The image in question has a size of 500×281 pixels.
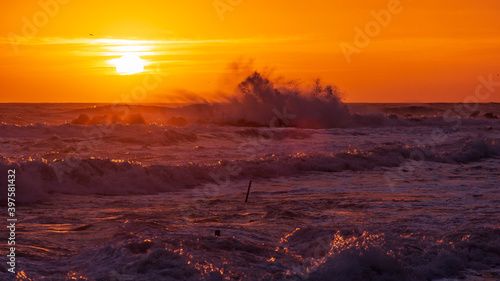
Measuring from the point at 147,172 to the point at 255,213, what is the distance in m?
5.22

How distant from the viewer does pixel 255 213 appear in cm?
927

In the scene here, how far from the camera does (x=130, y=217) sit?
888 cm

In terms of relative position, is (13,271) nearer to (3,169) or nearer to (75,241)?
(75,241)

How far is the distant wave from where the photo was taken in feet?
39.8

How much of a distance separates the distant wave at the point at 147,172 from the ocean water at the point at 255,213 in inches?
1.6

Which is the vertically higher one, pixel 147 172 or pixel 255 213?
pixel 147 172

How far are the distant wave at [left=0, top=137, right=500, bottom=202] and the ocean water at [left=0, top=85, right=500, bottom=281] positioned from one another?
4 cm

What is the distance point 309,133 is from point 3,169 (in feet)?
70.2

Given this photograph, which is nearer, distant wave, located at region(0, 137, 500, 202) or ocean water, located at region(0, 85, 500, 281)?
ocean water, located at region(0, 85, 500, 281)

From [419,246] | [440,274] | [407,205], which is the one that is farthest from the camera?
[407,205]

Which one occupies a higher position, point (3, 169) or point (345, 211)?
point (3, 169)

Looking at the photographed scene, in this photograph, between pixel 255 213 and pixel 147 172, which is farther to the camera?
pixel 147 172

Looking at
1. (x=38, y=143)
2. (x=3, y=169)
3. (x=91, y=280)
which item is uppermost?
(x=38, y=143)

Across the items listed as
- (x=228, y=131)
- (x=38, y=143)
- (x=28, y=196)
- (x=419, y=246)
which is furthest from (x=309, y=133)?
Answer: (x=419, y=246)
